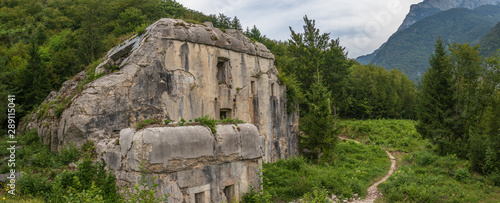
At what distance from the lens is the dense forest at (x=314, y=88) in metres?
13.8

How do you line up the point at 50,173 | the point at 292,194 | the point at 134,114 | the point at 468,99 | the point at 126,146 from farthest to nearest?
the point at 468,99
the point at 134,114
the point at 292,194
the point at 50,173
the point at 126,146

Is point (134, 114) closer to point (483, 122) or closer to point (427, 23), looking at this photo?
point (483, 122)

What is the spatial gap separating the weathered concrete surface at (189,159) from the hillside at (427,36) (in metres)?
73.8

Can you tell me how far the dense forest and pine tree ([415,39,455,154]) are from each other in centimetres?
5

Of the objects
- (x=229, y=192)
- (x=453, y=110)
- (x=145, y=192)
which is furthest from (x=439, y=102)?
(x=145, y=192)

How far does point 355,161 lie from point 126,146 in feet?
49.8

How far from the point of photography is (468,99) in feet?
56.5

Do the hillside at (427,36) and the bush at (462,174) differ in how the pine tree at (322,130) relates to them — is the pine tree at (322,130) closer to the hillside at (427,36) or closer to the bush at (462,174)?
the bush at (462,174)

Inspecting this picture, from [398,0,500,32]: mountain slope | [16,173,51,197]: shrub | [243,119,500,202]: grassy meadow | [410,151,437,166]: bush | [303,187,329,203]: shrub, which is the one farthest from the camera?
[398,0,500,32]: mountain slope

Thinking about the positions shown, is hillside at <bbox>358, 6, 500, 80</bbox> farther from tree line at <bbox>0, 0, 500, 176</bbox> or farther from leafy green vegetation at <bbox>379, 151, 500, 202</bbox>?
leafy green vegetation at <bbox>379, 151, 500, 202</bbox>

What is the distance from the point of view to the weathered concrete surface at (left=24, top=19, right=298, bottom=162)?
11.7 meters

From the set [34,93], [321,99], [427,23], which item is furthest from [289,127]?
[427,23]

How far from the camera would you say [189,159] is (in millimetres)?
7766

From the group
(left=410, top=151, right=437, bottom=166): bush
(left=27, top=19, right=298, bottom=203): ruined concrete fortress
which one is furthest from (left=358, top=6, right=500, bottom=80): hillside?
(left=27, top=19, right=298, bottom=203): ruined concrete fortress
